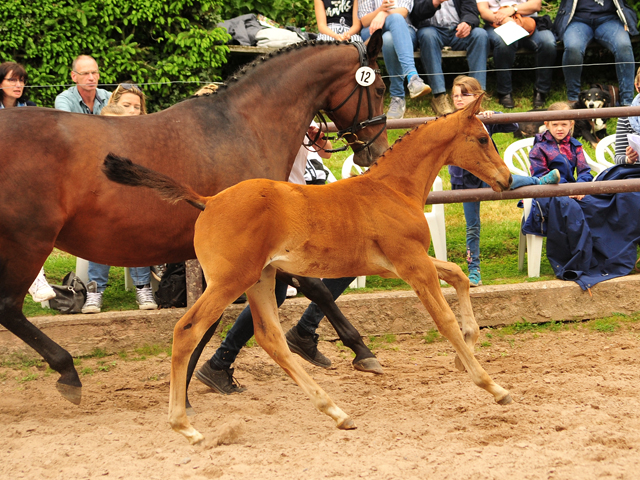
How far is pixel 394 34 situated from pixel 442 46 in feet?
3.43

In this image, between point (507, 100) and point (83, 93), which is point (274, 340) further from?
point (507, 100)

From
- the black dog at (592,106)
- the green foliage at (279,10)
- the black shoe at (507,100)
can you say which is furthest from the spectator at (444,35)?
the green foliage at (279,10)

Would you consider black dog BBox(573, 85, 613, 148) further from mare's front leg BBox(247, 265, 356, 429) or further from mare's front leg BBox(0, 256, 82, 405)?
mare's front leg BBox(0, 256, 82, 405)

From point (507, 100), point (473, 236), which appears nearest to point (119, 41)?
point (473, 236)

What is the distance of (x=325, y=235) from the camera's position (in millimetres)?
3418

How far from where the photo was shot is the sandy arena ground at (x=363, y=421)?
3.17 metres

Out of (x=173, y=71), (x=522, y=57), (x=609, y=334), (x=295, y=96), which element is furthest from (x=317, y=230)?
(x=522, y=57)

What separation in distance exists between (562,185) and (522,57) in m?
5.23

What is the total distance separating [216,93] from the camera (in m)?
4.19

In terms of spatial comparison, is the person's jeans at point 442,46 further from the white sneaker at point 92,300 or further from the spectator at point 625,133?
the white sneaker at point 92,300

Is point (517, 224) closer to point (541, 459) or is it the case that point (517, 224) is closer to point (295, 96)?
point (295, 96)

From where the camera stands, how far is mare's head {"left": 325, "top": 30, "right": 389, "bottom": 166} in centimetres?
442

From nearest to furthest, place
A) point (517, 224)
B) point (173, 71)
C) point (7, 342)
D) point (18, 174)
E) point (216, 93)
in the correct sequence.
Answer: point (18, 174), point (216, 93), point (7, 342), point (517, 224), point (173, 71)

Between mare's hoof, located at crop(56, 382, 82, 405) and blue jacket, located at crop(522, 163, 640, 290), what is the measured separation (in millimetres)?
3833
